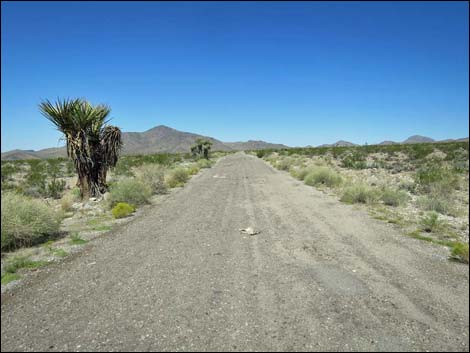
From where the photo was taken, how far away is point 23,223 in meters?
7.13

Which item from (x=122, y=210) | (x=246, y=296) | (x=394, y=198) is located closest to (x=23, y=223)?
(x=122, y=210)

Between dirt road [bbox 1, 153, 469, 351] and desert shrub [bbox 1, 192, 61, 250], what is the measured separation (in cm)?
143

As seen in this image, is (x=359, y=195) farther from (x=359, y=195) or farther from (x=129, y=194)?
(x=129, y=194)

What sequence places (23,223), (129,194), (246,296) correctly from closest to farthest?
(246,296) < (23,223) < (129,194)

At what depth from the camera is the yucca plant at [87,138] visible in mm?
12734

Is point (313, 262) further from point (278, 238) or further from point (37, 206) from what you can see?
point (37, 206)

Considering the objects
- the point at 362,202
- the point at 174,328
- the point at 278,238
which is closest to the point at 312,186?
the point at 362,202

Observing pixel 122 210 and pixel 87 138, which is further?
pixel 87 138

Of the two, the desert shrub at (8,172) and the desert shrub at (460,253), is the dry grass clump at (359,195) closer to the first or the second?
the desert shrub at (460,253)

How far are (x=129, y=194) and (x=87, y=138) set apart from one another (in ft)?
10.7

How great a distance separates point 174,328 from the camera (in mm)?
3941

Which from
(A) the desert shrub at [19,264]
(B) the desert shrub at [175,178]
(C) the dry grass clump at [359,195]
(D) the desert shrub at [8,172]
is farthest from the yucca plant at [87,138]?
(D) the desert shrub at [8,172]

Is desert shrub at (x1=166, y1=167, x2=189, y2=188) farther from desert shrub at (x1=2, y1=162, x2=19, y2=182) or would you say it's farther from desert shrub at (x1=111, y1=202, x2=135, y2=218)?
desert shrub at (x1=2, y1=162, x2=19, y2=182)

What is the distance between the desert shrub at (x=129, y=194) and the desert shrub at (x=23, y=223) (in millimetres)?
3577
